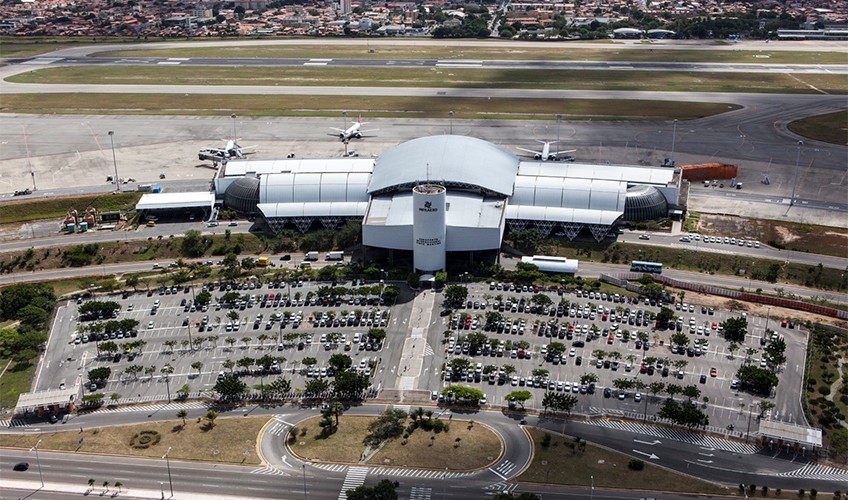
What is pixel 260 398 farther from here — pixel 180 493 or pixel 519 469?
pixel 519 469

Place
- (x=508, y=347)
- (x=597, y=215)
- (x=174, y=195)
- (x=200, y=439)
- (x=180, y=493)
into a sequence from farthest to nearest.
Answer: (x=174, y=195)
(x=597, y=215)
(x=508, y=347)
(x=200, y=439)
(x=180, y=493)

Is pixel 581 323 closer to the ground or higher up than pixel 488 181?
closer to the ground

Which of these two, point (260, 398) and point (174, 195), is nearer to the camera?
point (260, 398)

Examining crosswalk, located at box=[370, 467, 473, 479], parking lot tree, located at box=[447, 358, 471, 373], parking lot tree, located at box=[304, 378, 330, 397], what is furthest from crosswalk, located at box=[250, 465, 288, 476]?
parking lot tree, located at box=[447, 358, 471, 373]

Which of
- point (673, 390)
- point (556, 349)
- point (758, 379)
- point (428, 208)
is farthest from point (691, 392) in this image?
point (428, 208)

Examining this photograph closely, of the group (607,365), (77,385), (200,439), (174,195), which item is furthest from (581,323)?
(174,195)

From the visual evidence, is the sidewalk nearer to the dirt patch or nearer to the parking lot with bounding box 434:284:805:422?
the parking lot with bounding box 434:284:805:422

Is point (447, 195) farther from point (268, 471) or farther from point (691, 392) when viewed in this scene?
point (268, 471)

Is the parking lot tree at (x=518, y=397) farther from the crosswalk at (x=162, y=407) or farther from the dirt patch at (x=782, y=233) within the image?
the dirt patch at (x=782, y=233)

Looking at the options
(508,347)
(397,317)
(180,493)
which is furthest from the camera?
(397,317)
